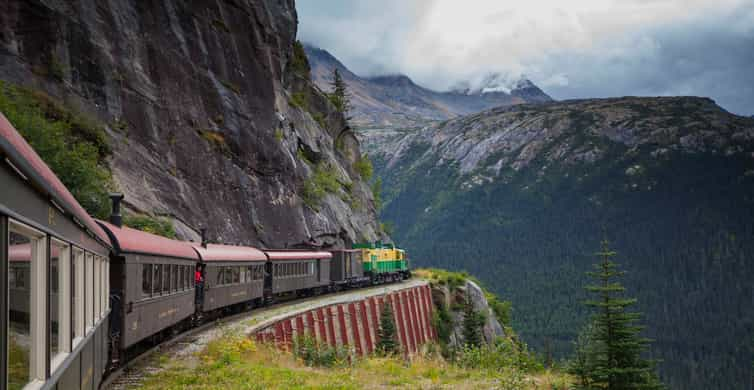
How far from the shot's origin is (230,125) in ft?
170

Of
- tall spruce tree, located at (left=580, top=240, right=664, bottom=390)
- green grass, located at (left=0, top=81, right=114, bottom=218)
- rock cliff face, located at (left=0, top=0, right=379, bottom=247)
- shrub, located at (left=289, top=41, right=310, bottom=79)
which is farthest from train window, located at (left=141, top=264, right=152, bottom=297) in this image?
shrub, located at (left=289, top=41, right=310, bottom=79)

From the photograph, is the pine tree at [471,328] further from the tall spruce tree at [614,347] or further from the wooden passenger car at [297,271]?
the tall spruce tree at [614,347]

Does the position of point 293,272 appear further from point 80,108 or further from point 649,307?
point 649,307

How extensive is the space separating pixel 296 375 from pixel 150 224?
21512 mm

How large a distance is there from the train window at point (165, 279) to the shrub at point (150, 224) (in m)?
15.6

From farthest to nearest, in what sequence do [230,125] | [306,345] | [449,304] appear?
1. [449,304]
2. [230,125]
3. [306,345]

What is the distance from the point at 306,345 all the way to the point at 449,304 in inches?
1579

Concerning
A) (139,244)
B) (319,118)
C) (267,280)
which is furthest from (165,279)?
(319,118)

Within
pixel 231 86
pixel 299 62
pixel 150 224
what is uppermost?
pixel 299 62

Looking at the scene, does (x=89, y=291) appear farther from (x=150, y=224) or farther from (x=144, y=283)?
(x=150, y=224)

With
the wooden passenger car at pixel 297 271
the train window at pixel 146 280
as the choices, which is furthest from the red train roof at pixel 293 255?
the train window at pixel 146 280

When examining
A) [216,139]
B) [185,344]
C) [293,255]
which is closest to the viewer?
[185,344]

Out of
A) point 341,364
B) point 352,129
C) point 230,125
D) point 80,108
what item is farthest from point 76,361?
point 352,129

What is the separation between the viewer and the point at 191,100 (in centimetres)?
4838
